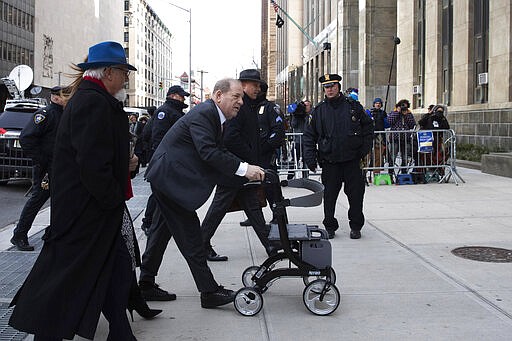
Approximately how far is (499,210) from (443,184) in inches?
148

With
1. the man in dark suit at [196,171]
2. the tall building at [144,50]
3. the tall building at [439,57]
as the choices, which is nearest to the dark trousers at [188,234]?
the man in dark suit at [196,171]

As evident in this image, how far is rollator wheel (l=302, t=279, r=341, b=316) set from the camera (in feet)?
16.2

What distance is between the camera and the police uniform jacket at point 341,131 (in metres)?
Answer: 7.89

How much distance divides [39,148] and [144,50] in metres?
133

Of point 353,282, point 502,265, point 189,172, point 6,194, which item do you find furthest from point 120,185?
point 6,194

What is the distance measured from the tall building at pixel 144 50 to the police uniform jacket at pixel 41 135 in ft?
333

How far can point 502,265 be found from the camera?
646cm

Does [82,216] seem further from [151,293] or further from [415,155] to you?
[415,155]

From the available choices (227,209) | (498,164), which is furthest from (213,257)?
(498,164)

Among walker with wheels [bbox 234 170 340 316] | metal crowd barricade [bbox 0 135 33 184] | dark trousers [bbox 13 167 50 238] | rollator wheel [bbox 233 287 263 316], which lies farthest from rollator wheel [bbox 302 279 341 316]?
metal crowd barricade [bbox 0 135 33 184]

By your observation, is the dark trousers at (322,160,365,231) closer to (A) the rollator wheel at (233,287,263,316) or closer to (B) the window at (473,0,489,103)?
(A) the rollator wheel at (233,287,263,316)

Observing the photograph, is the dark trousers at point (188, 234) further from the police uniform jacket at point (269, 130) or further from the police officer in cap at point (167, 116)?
the police uniform jacket at point (269, 130)

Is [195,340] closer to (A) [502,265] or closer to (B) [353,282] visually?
(B) [353,282]

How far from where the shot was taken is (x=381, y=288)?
5715 mm
